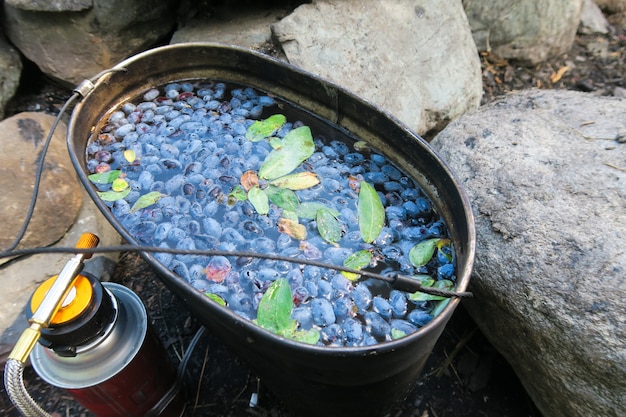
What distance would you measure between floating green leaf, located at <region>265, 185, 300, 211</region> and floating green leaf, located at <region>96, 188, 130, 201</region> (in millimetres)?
362

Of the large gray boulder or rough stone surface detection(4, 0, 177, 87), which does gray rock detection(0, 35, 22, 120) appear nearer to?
rough stone surface detection(4, 0, 177, 87)

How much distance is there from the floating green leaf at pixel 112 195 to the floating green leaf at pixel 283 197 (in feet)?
1.19

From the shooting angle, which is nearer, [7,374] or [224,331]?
[7,374]

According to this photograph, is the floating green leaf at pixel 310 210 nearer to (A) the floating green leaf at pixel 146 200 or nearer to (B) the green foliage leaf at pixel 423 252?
(B) the green foliage leaf at pixel 423 252

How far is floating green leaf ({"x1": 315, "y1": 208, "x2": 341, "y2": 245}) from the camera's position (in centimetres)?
107

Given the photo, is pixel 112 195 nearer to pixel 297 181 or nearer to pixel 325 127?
pixel 297 181

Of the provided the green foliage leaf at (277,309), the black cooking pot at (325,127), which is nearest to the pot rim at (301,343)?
the black cooking pot at (325,127)

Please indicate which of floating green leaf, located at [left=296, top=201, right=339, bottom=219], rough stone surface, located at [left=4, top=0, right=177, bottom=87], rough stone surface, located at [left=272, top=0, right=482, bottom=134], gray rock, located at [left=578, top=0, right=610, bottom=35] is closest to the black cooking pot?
floating green leaf, located at [left=296, top=201, right=339, bottom=219]

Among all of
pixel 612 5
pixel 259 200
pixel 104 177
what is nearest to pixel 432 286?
pixel 259 200

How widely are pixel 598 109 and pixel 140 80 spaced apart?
1428mm

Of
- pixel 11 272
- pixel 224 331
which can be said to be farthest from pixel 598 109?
pixel 11 272

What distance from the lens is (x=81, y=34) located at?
6.03ft

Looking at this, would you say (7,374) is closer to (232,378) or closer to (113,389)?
(113,389)

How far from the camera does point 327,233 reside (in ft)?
3.52
